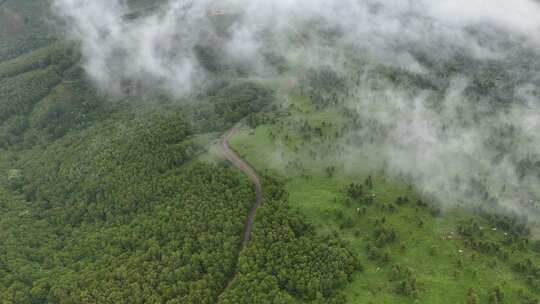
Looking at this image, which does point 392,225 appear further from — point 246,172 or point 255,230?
point 246,172

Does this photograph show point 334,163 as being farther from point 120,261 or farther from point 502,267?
point 120,261

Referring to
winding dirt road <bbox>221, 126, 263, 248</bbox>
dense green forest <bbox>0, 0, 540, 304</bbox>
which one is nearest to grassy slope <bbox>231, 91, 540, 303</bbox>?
dense green forest <bbox>0, 0, 540, 304</bbox>

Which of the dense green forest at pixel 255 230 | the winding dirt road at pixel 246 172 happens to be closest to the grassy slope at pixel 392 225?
the dense green forest at pixel 255 230

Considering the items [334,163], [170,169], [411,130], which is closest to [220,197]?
[170,169]

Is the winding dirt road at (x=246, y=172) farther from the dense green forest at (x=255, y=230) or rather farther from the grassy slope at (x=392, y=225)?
the grassy slope at (x=392, y=225)

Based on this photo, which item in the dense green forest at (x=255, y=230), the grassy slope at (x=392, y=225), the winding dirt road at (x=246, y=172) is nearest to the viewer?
the grassy slope at (x=392, y=225)

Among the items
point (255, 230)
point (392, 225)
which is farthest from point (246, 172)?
point (392, 225)
